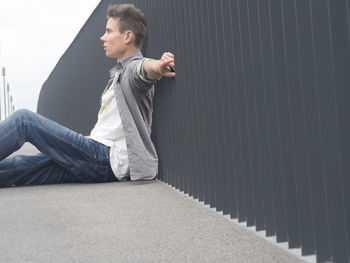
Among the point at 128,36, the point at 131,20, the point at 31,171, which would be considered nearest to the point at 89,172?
the point at 31,171

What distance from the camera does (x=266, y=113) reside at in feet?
7.20

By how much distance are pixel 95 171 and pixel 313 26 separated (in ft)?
8.72

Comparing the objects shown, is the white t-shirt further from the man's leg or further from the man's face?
the man's leg

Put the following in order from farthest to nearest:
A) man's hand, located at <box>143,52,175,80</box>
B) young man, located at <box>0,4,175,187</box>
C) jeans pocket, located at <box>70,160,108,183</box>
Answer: jeans pocket, located at <box>70,160,108,183</box> → young man, located at <box>0,4,175,187</box> → man's hand, located at <box>143,52,175,80</box>

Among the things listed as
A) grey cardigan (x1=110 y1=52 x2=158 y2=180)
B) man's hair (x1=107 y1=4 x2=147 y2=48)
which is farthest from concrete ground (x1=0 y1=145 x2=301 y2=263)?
man's hair (x1=107 y1=4 x2=147 y2=48)

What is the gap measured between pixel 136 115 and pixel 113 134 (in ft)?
0.82

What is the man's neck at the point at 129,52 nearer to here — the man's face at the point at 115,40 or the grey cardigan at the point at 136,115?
the man's face at the point at 115,40

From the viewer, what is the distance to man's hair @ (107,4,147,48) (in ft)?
14.2

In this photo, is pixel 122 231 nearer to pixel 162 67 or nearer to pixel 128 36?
pixel 162 67

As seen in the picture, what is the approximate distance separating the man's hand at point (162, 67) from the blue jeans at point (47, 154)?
2.28 ft

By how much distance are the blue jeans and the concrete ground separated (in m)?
0.40

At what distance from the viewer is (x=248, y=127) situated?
7.95 feet

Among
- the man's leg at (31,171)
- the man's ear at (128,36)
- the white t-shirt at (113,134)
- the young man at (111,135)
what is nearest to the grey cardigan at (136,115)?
the young man at (111,135)

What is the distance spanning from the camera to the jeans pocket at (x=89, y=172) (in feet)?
13.1
